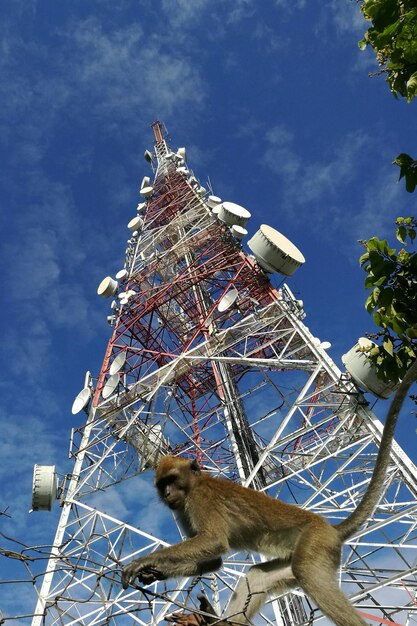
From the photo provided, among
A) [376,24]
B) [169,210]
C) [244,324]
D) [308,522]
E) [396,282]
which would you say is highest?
[169,210]

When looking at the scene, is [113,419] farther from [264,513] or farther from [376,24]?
[376,24]

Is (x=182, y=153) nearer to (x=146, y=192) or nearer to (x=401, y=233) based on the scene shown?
(x=146, y=192)

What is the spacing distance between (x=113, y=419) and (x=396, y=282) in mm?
11143

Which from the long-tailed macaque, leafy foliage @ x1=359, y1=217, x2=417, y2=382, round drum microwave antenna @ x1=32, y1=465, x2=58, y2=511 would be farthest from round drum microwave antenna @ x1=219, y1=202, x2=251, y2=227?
the long-tailed macaque

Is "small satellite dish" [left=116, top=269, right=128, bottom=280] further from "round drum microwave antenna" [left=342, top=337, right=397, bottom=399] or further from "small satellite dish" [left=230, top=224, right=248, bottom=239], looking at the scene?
"round drum microwave antenna" [left=342, top=337, right=397, bottom=399]

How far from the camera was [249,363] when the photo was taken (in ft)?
48.3

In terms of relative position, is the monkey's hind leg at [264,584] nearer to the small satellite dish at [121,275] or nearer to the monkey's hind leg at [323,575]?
the monkey's hind leg at [323,575]

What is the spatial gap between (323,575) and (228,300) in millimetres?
12182

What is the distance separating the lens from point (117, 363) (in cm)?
1591

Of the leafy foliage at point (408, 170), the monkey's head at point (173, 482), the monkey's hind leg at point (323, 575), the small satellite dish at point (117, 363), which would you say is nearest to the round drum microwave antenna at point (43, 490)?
the small satellite dish at point (117, 363)

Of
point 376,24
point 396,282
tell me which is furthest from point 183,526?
point 376,24

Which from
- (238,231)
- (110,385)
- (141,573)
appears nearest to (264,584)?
(141,573)

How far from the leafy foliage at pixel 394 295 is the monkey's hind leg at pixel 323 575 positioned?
222 centimetres

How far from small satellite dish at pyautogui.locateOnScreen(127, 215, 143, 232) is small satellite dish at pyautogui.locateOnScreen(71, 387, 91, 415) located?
877 centimetres
